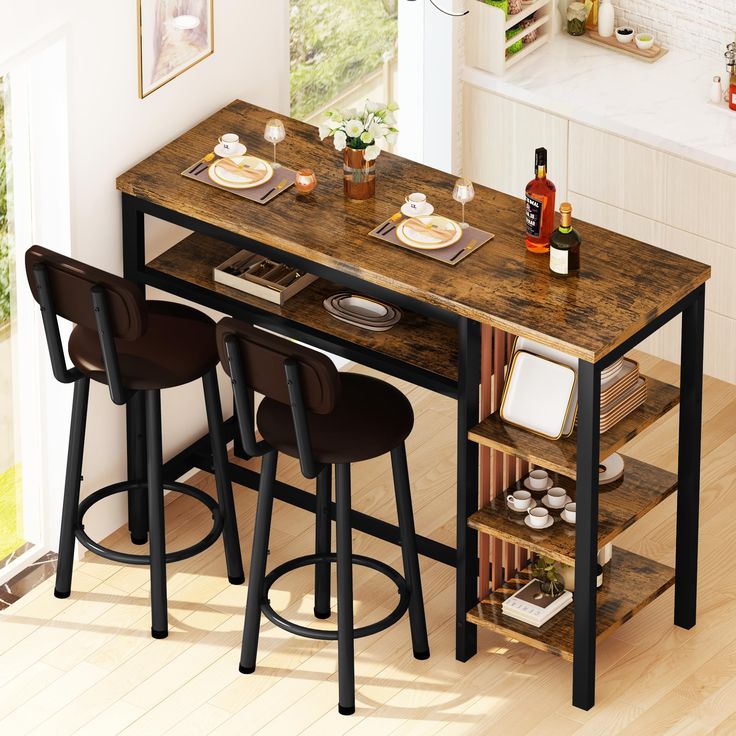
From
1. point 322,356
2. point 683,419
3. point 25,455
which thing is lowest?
point 25,455

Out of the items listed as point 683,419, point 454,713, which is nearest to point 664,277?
point 683,419

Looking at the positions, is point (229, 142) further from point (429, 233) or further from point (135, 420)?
point (135, 420)

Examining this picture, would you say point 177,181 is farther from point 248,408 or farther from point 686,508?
point 686,508

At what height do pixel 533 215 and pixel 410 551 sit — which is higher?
pixel 533 215

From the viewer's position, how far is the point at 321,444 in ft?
16.1

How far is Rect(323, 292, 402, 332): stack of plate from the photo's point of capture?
5.27 meters

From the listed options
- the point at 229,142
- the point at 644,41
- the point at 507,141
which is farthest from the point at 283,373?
the point at 644,41

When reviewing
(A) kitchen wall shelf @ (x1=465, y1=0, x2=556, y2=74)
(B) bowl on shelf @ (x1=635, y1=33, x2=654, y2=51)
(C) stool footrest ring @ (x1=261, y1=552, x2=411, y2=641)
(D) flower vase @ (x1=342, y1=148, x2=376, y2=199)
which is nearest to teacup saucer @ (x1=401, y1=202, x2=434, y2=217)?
(D) flower vase @ (x1=342, y1=148, x2=376, y2=199)

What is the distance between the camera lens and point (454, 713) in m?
5.20

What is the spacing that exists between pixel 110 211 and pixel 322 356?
3.79 ft

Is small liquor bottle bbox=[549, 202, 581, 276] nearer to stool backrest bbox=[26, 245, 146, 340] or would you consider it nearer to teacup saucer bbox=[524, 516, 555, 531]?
teacup saucer bbox=[524, 516, 555, 531]

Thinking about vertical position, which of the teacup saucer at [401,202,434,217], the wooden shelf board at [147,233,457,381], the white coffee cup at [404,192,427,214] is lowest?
the wooden shelf board at [147,233,457,381]

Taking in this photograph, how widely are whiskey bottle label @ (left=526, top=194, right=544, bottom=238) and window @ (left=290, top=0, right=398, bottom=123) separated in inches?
63.9

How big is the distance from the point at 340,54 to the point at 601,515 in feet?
7.43
